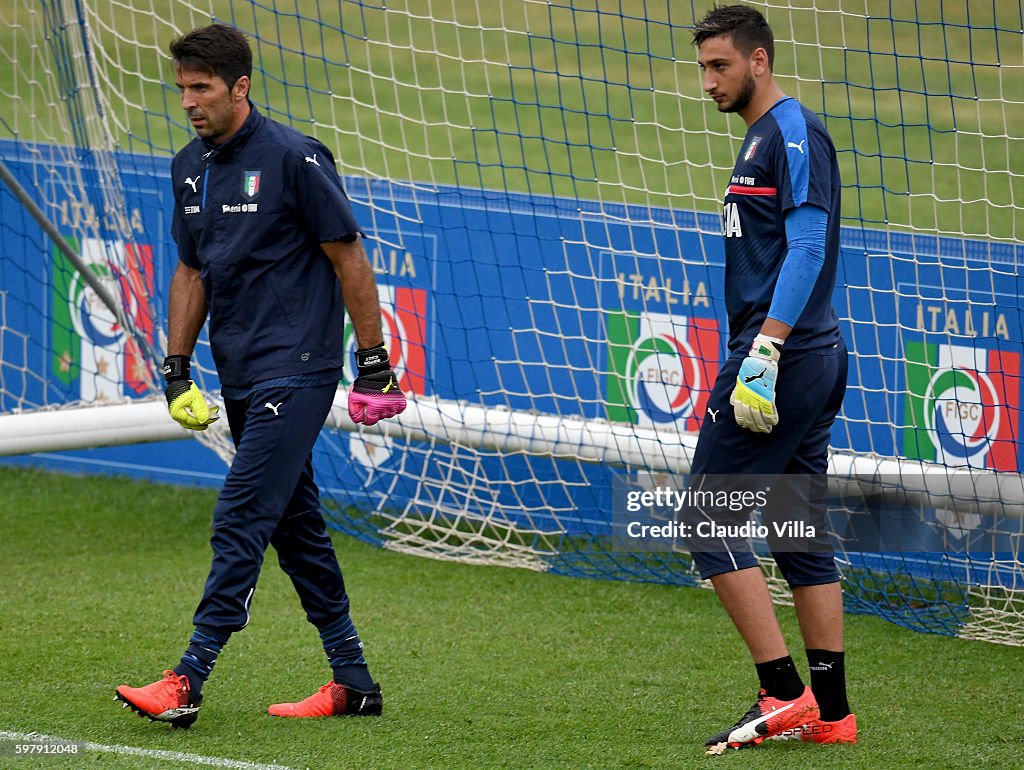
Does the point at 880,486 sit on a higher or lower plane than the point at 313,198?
lower

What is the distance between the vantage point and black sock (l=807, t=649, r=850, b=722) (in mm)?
3764

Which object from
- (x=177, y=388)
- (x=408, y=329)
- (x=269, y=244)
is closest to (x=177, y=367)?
(x=177, y=388)

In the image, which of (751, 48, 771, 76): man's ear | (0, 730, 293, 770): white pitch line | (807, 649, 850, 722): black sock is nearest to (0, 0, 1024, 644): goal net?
(751, 48, 771, 76): man's ear

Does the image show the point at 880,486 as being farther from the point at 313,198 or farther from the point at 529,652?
the point at 313,198

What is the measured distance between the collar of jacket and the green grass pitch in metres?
1.46

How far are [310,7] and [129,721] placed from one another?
285 inches

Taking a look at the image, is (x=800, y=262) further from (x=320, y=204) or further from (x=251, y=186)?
(x=251, y=186)

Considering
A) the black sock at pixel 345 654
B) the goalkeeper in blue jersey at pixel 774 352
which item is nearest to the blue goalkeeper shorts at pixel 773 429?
the goalkeeper in blue jersey at pixel 774 352

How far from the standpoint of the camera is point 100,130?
5.87 meters

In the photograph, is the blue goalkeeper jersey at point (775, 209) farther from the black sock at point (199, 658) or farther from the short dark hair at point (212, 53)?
the black sock at point (199, 658)

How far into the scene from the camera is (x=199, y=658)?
3646 mm

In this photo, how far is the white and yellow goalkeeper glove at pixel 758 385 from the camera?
137 inches

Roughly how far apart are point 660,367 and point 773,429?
219cm

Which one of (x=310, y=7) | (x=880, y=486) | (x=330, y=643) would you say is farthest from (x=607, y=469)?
(x=310, y=7)
